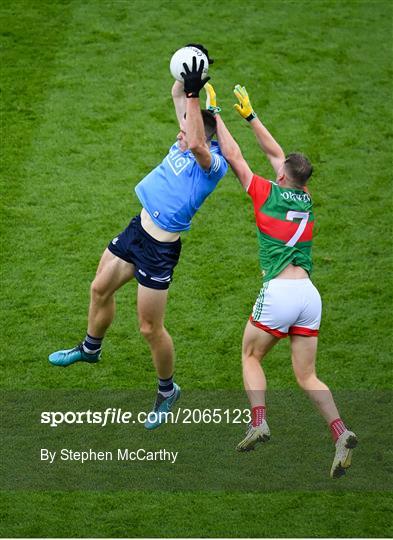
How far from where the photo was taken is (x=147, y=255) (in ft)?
32.0

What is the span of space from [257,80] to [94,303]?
6.15m

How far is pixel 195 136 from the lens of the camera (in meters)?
9.20

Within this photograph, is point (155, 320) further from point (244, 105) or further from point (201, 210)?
point (201, 210)

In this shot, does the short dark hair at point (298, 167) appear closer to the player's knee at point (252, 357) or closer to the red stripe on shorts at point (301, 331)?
the red stripe on shorts at point (301, 331)

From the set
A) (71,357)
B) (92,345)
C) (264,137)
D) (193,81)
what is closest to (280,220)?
(264,137)

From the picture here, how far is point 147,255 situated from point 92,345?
108cm

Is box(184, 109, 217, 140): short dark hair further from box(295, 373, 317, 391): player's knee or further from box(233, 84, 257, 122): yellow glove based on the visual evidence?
box(295, 373, 317, 391): player's knee

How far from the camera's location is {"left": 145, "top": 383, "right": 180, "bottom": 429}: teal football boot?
10453mm

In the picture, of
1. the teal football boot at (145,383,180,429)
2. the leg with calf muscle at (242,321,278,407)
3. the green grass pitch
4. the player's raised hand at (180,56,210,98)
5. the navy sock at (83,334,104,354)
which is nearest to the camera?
the player's raised hand at (180,56,210,98)

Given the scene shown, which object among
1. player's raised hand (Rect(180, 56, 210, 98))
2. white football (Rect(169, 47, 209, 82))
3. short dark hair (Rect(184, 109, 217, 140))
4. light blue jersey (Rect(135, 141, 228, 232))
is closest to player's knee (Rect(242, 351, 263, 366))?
light blue jersey (Rect(135, 141, 228, 232))

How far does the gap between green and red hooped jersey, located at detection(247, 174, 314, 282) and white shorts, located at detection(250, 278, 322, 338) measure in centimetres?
13

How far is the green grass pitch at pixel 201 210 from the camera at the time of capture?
32.7ft

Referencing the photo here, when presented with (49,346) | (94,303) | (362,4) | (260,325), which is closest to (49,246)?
(49,346)

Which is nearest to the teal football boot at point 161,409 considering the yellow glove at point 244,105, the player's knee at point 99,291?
the player's knee at point 99,291
